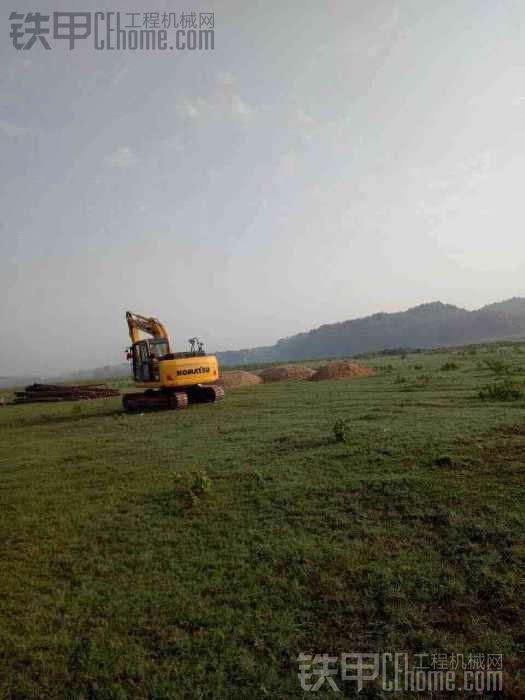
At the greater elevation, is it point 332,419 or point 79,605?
point 332,419

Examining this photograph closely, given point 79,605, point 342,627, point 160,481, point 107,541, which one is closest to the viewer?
point 342,627

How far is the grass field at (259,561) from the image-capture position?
4.10 metres

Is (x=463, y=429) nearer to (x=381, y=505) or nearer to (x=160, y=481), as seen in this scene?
(x=381, y=505)

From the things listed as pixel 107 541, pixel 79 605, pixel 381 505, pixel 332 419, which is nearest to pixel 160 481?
pixel 107 541

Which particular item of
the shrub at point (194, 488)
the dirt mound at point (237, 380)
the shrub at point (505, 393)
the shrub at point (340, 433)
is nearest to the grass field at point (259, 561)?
the shrub at point (194, 488)

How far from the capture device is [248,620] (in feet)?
14.8

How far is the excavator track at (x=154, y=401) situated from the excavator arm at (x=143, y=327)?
3187 mm

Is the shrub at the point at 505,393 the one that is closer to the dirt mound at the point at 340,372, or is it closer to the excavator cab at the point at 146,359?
the excavator cab at the point at 146,359

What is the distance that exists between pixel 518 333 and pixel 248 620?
177m

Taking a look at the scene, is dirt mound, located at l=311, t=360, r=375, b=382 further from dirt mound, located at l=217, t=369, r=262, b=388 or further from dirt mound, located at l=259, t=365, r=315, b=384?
dirt mound, located at l=217, t=369, r=262, b=388

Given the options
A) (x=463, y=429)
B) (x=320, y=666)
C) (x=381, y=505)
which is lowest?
(x=320, y=666)

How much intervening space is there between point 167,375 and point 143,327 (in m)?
4.13

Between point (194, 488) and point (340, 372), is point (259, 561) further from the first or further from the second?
point (340, 372)

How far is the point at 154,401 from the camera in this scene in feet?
63.9
